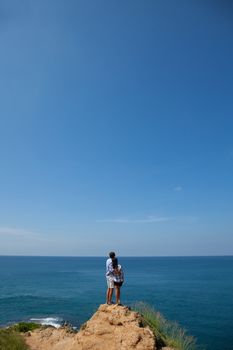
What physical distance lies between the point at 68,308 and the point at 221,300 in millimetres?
27245

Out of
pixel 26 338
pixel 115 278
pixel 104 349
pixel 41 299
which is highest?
pixel 115 278

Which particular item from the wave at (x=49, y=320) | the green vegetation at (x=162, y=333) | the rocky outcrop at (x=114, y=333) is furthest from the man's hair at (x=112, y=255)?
the wave at (x=49, y=320)

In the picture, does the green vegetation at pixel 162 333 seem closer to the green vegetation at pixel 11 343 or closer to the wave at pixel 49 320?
the green vegetation at pixel 11 343

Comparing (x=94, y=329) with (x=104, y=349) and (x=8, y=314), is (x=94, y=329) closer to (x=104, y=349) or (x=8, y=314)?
(x=104, y=349)

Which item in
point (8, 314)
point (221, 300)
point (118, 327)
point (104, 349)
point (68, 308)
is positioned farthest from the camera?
point (221, 300)

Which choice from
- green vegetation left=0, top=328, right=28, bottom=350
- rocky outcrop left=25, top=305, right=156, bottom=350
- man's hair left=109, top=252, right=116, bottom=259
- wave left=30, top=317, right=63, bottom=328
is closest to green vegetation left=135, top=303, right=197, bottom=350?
rocky outcrop left=25, top=305, right=156, bottom=350

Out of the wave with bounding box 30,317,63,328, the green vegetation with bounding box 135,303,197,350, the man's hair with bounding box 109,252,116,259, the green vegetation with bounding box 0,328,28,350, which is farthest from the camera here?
the wave with bounding box 30,317,63,328

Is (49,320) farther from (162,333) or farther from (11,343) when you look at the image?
(162,333)

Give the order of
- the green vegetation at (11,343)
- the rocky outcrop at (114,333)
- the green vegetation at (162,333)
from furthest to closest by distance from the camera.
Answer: the green vegetation at (11,343), the green vegetation at (162,333), the rocky outcrop at (114,333)

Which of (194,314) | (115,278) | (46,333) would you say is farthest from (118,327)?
(194,314)

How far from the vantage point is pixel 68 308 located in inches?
2024

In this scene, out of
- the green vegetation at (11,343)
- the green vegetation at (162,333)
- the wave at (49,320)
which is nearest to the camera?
the green vegetation at (162,333)

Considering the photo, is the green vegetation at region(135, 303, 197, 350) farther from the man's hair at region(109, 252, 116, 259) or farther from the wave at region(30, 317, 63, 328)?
the wave at region(30, 317, 63, 328)

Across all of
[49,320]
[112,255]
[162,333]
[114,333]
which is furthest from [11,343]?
[49,320]
